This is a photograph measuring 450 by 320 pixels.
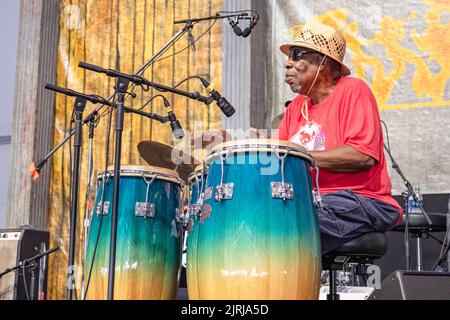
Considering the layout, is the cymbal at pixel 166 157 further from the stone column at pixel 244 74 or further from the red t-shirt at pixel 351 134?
the stone column at pixel 244 74

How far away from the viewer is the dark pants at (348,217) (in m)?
3.04

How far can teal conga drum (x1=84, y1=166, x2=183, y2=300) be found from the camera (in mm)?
3279

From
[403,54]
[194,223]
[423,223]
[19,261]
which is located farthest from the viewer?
[403,54]

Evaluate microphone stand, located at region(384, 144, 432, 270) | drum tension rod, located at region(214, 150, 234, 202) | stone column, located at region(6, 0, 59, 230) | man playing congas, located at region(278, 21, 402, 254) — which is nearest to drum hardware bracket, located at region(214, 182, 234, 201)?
drum tension rod, located at region(214, 150, 234, 202)

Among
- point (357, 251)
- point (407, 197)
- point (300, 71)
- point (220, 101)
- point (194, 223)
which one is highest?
point (300, 71)

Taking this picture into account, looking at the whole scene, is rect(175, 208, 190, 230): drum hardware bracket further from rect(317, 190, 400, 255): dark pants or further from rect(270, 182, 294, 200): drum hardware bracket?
rect(270, 182, 294, 200): drum hardware bracket

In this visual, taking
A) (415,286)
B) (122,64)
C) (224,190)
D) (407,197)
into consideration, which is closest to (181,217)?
(224,190)

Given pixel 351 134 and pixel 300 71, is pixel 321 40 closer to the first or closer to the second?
pixel 300 71

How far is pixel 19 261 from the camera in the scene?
5371mm

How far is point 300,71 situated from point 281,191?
3.53 feet

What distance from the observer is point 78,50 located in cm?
684

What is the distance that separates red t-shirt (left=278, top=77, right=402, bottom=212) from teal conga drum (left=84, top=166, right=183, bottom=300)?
78cm
